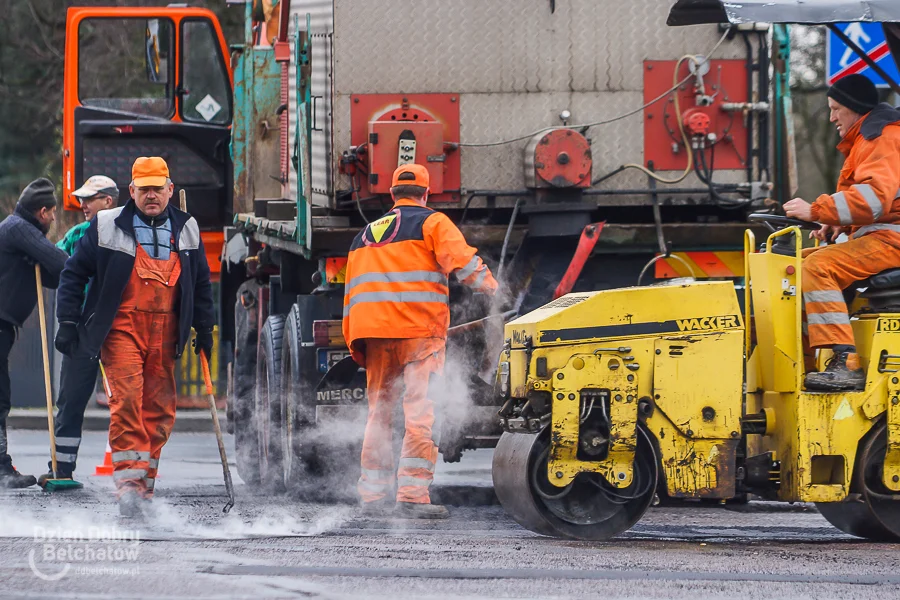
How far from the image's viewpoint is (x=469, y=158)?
26.0ft

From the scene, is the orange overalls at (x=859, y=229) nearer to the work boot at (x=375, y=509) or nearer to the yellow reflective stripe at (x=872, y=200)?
the yellow reflective stripe at (x=872, y=200)

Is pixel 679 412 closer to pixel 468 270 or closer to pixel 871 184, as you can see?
pixel 871 184

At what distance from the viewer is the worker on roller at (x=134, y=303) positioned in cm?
780

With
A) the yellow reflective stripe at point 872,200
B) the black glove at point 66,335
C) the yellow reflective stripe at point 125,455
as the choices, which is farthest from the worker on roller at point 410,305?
the yellow reflective stripe at point 872,200

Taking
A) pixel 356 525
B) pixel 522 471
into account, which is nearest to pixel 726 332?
pixel 522 471

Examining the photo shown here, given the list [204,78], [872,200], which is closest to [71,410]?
[204,78]

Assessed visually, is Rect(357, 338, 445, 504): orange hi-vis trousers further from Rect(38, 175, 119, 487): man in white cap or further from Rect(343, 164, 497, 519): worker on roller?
Rect(38, 175, 119, 487): man in white cap

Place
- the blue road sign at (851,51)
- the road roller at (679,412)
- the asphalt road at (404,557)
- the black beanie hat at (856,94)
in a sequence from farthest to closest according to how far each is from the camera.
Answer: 1. the blue road sign at (851,51)
2. the black beanie hat at (856,94)
3. the road roller at (679,412)
4. the asphalt road at (404,557)

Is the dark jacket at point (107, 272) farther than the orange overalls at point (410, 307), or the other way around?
the dark jacket at point (107, 272)

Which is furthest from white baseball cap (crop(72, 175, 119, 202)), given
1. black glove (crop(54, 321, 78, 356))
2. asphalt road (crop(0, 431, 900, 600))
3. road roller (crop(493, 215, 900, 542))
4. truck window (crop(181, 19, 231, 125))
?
road roller (crop(493, 215, 900, 542))

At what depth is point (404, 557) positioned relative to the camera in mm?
5777

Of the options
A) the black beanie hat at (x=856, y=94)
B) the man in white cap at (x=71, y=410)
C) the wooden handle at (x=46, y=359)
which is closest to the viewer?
the black beanie hat at (x=856, y=94)

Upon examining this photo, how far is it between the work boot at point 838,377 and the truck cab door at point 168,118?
6.99m

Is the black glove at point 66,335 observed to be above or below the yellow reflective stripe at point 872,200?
below
